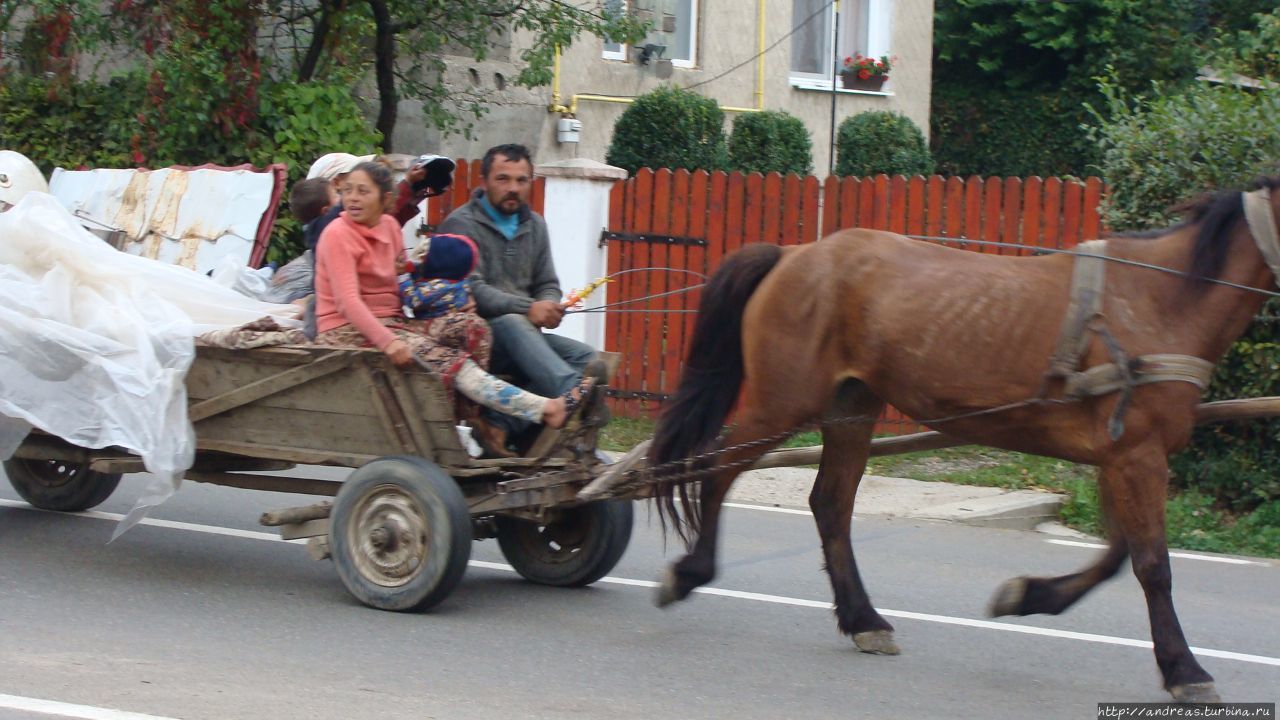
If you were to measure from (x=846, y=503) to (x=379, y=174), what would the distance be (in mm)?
2441

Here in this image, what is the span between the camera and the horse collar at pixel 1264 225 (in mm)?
4938

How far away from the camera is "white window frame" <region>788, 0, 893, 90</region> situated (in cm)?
1830

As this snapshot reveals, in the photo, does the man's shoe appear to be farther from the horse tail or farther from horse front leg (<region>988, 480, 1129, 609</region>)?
horse front leg (<region>988, 480, 1129, 609</region>)

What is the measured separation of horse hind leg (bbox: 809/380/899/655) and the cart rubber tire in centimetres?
89

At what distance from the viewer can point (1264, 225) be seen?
498 centimetres

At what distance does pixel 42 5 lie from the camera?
36.3 ft

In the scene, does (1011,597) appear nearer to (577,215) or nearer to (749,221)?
(749,221)

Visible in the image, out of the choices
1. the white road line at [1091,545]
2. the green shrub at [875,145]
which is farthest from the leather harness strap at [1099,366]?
the green shrub at [875,145]

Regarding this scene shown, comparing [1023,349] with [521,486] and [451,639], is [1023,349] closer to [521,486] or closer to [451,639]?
[521,486]

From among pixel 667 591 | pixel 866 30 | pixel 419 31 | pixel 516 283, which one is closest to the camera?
pixel 667 591

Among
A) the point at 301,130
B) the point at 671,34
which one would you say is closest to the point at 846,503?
the point at 301,130

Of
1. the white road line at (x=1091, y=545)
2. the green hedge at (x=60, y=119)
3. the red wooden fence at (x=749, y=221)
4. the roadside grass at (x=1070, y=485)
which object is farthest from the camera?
the green hedge at (x=60, y=119)

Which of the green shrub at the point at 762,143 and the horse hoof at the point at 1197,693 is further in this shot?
the green shrub at the point at 762,143

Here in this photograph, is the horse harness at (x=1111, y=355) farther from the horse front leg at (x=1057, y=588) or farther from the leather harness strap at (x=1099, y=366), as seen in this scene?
the horse front leg at (x=1057, y=588)
